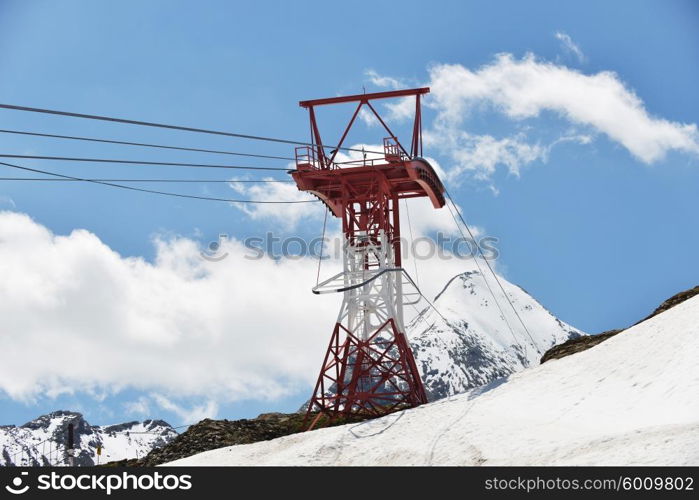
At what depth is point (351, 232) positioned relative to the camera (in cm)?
4928

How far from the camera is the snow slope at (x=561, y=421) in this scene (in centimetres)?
2905

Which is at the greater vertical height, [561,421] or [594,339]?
[594,339]

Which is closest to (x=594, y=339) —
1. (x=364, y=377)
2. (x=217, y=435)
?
(x=364, y=377)

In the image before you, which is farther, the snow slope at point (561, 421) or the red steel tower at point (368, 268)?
the red steel tower at point (368, 268)

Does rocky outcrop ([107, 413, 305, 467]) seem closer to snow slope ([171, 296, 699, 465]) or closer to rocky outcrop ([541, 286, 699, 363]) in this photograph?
snow slope ([171, 296, 699, 465])

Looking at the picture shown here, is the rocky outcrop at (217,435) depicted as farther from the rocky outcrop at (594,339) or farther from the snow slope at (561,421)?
the rocky outcrop at (594,339)

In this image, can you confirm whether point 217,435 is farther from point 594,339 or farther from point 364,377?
point 594,339

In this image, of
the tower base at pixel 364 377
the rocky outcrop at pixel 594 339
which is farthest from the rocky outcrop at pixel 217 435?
the rocky outcrop at pixel 594 339

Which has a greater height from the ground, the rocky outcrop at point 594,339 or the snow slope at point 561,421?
the rocky outcrop at point 594,339

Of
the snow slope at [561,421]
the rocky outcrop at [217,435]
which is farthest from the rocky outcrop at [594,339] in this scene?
Answer: the rocky outcrop at [217,435]

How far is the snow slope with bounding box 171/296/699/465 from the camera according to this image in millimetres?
29047

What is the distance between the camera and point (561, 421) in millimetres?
34688

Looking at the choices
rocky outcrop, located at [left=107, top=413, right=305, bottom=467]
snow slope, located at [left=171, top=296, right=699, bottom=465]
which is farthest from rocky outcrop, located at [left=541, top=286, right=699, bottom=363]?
rocky outcrop, located at [left=107, top=413, right=305, bottom=467]
